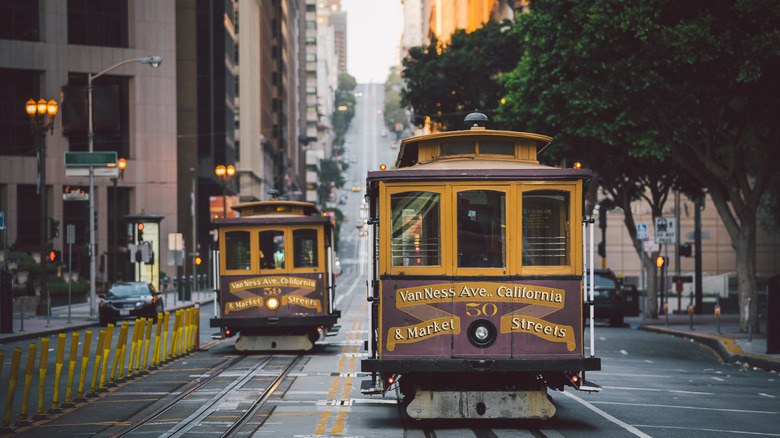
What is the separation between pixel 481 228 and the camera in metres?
12.6

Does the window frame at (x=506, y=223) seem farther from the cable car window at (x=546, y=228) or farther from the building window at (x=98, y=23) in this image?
the building window at (x=98, y=23)

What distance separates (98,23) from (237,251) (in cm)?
5043

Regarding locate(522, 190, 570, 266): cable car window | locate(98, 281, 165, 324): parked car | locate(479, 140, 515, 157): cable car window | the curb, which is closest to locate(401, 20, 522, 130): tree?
locate(98, 281, 165, 324): parked car

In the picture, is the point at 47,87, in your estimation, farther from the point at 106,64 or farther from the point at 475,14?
the point at 475,14

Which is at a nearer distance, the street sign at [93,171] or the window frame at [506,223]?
the window frame at [506,223]

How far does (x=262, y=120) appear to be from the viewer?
110m

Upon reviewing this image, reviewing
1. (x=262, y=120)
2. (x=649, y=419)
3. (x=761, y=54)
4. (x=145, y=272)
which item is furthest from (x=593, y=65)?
(x=262, y=120)

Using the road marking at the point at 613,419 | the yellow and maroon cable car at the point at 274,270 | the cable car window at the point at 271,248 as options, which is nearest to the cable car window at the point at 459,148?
the road marking at the point at 613,419

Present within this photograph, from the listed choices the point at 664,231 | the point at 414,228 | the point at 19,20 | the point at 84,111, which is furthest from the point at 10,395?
the point at 19,20

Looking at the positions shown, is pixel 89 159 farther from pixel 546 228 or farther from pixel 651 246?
pixel 546 228

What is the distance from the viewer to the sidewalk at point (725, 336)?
22734 mm

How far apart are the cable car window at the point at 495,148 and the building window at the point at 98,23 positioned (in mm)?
59805

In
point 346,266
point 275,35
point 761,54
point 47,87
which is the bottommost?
point 346,266

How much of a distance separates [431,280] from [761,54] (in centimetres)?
1624
